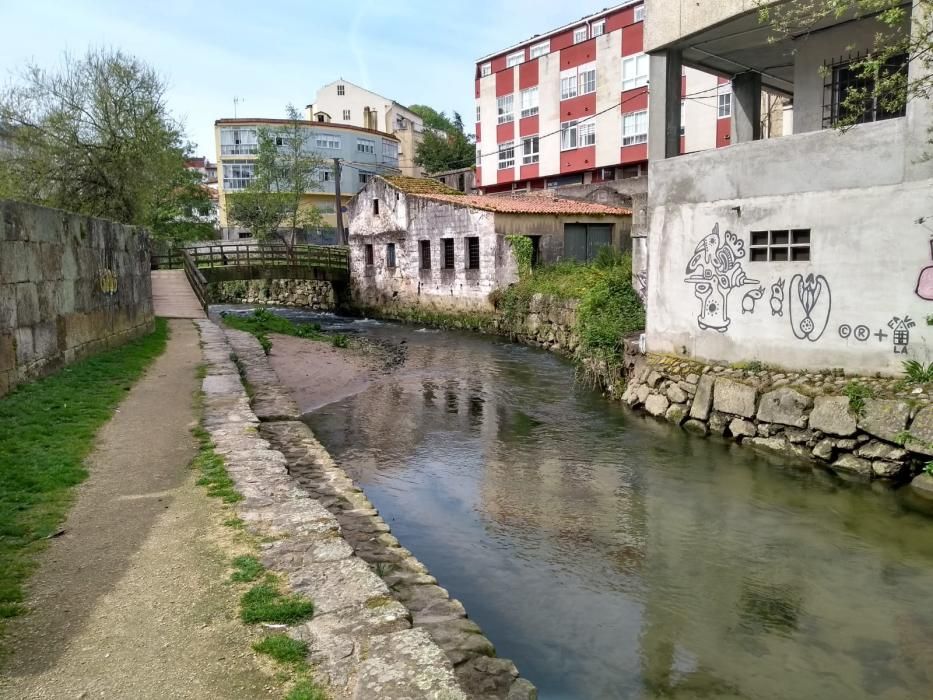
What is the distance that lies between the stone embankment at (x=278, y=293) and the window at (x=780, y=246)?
25.9 metres

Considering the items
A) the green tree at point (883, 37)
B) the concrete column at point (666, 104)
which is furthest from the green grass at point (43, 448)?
the concrete column at point (666, 104)

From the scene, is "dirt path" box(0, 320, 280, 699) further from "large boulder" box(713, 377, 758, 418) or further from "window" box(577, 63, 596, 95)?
"window" box(577, 63, 596, 95)

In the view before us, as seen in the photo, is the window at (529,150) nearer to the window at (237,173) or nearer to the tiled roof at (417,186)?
the tiled roof at (417,186)

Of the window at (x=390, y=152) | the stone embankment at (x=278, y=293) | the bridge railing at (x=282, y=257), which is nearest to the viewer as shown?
the bridge railing at (x=282, y=257)

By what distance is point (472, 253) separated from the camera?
24.7 metres

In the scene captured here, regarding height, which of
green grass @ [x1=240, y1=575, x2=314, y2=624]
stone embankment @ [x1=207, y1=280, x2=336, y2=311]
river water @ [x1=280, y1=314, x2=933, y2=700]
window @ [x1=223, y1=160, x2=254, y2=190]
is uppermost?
window @ [x1=223, y1=160, x2=254, y2=190]

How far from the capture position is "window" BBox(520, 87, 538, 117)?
33.2 metres

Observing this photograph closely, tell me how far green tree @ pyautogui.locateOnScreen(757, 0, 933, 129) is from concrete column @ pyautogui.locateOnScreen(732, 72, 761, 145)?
2749 mm

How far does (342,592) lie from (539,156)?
31.3m

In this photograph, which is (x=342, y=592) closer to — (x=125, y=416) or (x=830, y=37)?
(x=125, y=416)

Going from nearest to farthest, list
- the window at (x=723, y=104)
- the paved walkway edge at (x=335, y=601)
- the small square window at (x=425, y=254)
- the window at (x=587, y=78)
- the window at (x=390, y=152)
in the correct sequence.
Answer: the paved walkway edge at (x=335, y=601) < the window at (x=723, y=104) < the small square window at (x=425, y=254) < the window at (x=587, y=78) < the window at (x=390, y=152)

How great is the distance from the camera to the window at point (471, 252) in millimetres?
24578

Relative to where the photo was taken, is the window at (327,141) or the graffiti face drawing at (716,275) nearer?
the graffiti face drawing at (716,275)

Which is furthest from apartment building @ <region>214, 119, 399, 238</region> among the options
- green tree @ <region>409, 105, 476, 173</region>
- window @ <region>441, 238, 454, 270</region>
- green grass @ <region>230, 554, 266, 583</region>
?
green grass @ <region>230, 554, 266, 583</region>
